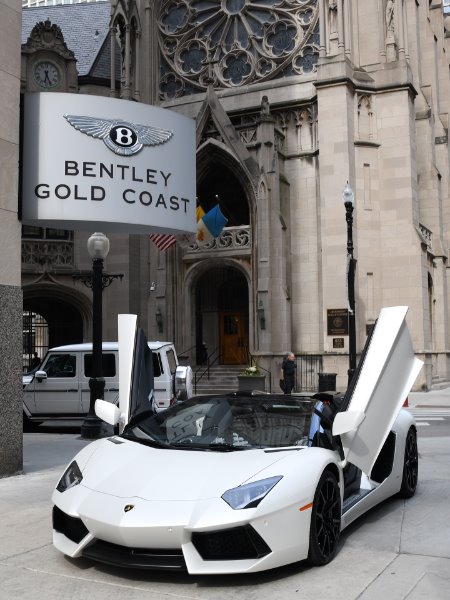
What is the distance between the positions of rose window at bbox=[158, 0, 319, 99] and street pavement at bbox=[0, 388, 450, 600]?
25432 mm

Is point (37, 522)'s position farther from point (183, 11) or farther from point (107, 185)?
point (183, 11)

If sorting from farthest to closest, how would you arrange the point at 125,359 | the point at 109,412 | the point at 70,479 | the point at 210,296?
the point at 210,296
the point at 125,359
the point at 109,412
the point at 70,479

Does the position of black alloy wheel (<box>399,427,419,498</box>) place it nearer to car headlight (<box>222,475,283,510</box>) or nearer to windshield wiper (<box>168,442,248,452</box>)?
windshield wiper (<box>168,442,248,452</box>)

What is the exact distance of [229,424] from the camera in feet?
19.0

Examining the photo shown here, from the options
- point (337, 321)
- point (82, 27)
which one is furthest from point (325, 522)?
point (82, 27)

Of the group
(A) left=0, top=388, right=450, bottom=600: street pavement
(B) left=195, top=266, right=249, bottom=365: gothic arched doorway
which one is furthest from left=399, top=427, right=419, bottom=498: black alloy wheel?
(B) left=195, top=266, right=249, bottom=365: gothic arched doorway

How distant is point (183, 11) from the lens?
32781 mm

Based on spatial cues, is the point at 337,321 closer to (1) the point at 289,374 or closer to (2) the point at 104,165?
(1) the point at 289,374

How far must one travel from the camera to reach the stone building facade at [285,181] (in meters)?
26.5

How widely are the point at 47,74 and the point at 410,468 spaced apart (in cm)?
2933

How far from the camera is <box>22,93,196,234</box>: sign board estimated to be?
965cm

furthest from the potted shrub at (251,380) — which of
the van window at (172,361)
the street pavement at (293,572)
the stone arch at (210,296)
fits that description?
the street pavement at (293,572)

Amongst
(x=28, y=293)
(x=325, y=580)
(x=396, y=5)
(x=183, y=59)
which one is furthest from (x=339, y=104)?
(x=325, y=580)

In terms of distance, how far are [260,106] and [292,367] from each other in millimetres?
12320
